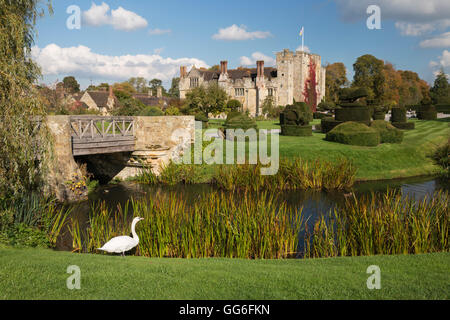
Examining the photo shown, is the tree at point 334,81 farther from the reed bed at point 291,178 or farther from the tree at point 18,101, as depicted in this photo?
the tree at point 18,101

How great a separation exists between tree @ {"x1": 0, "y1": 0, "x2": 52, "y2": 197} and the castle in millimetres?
49920

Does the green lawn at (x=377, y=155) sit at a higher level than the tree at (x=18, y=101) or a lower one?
lower

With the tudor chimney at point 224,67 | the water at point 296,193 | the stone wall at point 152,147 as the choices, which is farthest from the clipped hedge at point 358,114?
the tudor chimney at point 224,67

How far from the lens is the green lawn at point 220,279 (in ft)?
15.5

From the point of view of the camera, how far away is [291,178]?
608 inches

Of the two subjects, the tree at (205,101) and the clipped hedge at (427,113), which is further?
the clipped hedge at (427,113)

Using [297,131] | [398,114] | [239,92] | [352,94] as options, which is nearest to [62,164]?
[297,131]

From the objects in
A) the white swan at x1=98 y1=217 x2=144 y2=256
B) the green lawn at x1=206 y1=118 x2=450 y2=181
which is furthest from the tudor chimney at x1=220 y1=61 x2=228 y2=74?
the white swan at x1=98 y1=217 x2=144 y2=256

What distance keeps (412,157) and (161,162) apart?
14.3 m

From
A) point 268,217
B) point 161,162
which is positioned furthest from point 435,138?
point 268,217

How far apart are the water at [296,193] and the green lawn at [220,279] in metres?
4.66

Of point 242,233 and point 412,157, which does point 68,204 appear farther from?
point 412,157

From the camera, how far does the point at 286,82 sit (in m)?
58.1

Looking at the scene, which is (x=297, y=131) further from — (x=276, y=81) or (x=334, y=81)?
(x=334, y=81)
